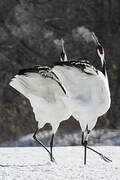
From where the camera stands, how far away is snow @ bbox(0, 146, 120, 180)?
5.97m

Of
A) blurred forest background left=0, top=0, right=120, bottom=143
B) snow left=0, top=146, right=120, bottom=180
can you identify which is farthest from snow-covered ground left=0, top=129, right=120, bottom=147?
snow left=0, top=146, right=120, bottom=180

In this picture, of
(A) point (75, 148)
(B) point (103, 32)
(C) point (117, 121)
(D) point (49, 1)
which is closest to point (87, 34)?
(B) point (103, 32)

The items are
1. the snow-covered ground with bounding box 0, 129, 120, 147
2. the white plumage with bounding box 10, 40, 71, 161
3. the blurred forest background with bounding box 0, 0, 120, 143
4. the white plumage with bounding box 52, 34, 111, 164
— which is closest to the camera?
the white plumage with bounding box 52, 34, 111, 164

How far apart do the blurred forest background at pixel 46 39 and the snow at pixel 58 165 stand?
21.0 ft

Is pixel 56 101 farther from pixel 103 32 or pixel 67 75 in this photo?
pixel 103 32

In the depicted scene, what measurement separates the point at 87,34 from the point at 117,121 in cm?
262

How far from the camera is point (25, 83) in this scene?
23.5 feet

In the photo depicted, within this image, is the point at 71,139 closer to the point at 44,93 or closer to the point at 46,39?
the point at 46,39

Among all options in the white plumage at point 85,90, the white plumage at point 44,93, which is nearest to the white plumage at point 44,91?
the white plumage at point 44,93

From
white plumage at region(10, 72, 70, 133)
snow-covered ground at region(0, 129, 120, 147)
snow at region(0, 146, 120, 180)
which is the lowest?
snow-covered ground at region(0, 129, 120, 147)

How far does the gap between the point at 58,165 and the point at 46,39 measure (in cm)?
942

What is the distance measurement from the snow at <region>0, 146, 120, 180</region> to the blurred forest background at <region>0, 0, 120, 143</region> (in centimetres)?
639

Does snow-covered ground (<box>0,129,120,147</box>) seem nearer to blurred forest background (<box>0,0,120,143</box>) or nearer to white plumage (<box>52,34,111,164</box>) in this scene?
blurred forest background (<box>0,0,120,143</box>)

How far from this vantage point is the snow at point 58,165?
597 centimetres
